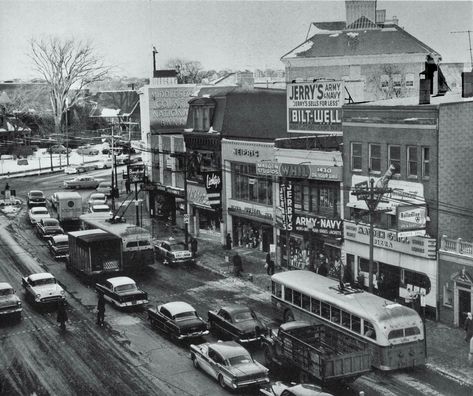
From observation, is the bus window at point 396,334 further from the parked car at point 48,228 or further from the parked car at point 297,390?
the parked car at point 48,228

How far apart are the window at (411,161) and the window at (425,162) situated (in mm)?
573

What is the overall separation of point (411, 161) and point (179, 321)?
14.5m

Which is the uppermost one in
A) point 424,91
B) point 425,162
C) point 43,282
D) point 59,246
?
point 424,91

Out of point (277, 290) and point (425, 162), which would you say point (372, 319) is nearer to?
point (277, 290)

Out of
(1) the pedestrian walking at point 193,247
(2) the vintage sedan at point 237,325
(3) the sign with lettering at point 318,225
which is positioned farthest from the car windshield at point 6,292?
(3) the sign with lettering at point 318,225

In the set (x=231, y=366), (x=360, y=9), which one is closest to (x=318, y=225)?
(x=231, y=366)

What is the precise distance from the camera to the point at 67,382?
94.3ft

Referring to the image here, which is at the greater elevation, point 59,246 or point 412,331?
point 412,331

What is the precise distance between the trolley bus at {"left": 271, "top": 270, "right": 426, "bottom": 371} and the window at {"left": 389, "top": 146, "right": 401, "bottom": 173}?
342 inches

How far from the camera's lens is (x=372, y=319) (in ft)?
95.5

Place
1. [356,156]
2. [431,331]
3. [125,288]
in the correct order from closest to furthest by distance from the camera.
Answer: [431,331]
[125,288]
[356,156]

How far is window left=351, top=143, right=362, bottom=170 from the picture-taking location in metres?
42.0

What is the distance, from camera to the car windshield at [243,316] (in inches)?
1319

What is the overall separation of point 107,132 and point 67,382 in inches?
4289
